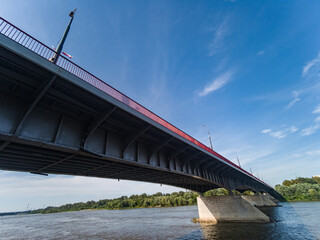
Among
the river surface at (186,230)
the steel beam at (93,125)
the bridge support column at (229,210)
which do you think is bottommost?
the river surface at (186,230)

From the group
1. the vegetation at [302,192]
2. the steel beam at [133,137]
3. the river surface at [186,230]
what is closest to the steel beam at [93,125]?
the steel beam at [133,137]

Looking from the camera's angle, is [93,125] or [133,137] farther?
[133,137]

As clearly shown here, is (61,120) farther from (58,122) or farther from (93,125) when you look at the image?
(93,125)

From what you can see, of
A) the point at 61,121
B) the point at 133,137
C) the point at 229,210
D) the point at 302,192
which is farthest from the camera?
the point at 302,192

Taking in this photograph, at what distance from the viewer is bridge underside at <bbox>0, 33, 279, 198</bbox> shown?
616 cm

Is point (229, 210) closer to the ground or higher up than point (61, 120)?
closer to the ground

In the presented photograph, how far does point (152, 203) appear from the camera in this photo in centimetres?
9450

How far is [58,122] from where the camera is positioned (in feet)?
26.7

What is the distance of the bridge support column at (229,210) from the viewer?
26312 millimetres

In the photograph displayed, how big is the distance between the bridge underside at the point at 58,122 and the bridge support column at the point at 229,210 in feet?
72.6

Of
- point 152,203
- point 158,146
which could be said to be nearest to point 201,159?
point 158,146

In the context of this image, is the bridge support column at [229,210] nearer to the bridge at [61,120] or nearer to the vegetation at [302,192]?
the bridge at [61,120]

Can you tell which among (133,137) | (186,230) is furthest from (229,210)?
(133,137)

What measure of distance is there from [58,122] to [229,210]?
3173 cm
